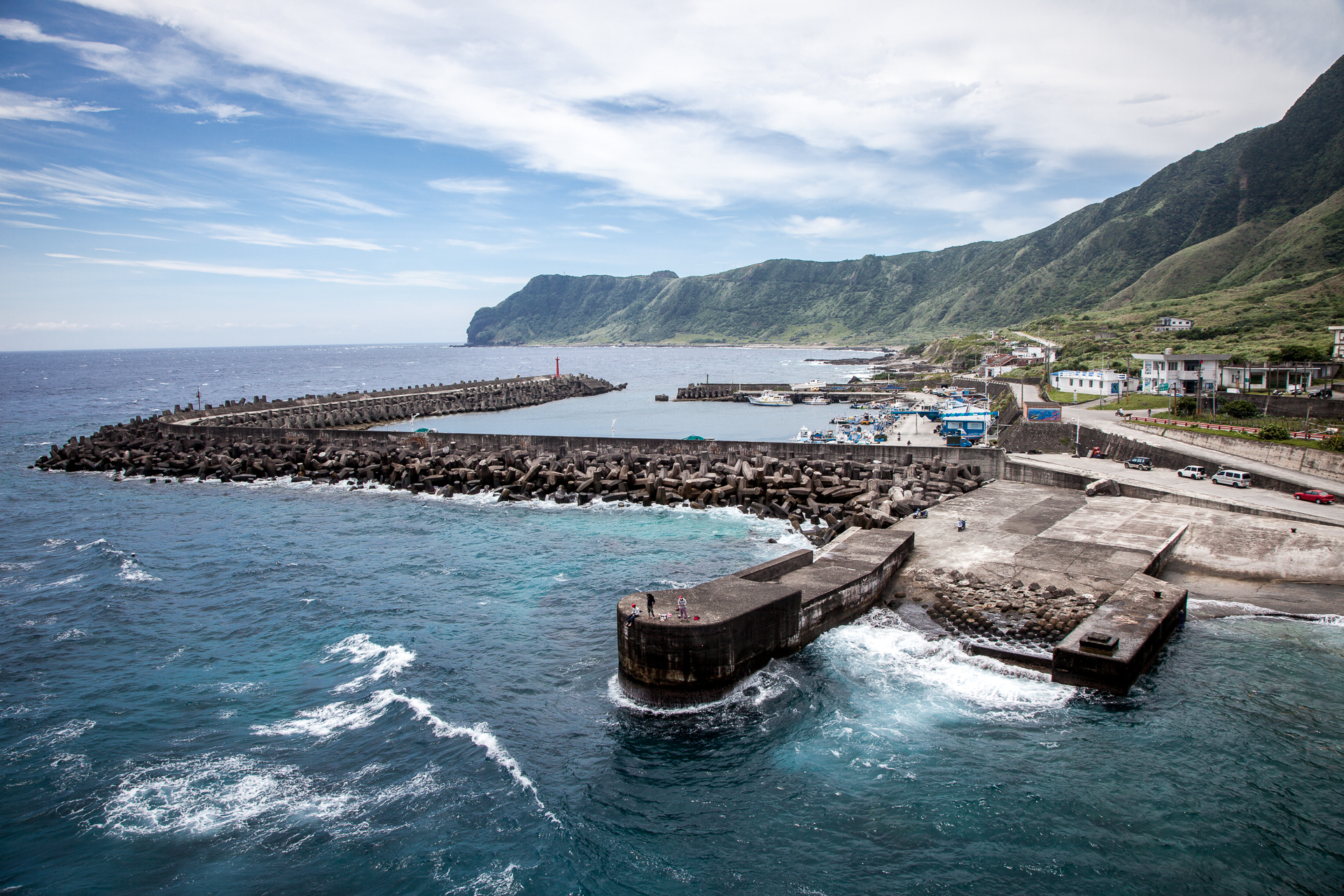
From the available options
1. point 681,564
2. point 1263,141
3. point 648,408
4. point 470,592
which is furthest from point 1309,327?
point 1263,141

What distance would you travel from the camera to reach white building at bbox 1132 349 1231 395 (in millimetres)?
51562

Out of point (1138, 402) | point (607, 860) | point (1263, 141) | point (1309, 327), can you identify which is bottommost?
point (607, 860)

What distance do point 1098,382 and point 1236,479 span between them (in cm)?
3623

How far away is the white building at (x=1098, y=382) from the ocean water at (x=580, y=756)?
46703mm

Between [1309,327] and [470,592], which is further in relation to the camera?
[1309,327]

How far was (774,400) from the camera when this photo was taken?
9662 centimetres

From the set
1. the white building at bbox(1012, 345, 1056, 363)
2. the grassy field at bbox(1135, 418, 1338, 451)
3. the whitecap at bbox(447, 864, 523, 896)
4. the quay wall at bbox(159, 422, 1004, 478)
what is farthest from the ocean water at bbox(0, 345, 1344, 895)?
the white building at bbox(1012, 345, 1056, 363)

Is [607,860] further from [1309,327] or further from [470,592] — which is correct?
[1309,327]

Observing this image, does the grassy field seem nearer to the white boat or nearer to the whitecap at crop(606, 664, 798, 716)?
the whitecap at crop(606, 664, 798, 716)

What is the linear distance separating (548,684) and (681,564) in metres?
8.64

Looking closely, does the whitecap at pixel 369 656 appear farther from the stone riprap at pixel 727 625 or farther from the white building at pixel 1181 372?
→ the white building at pixel 1181 372

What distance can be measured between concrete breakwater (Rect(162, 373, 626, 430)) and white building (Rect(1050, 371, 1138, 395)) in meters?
59.8

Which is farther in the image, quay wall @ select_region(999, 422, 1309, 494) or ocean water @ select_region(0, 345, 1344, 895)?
quay wall @ select_region(999, 422, 1309, 494)

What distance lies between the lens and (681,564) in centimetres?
2403
